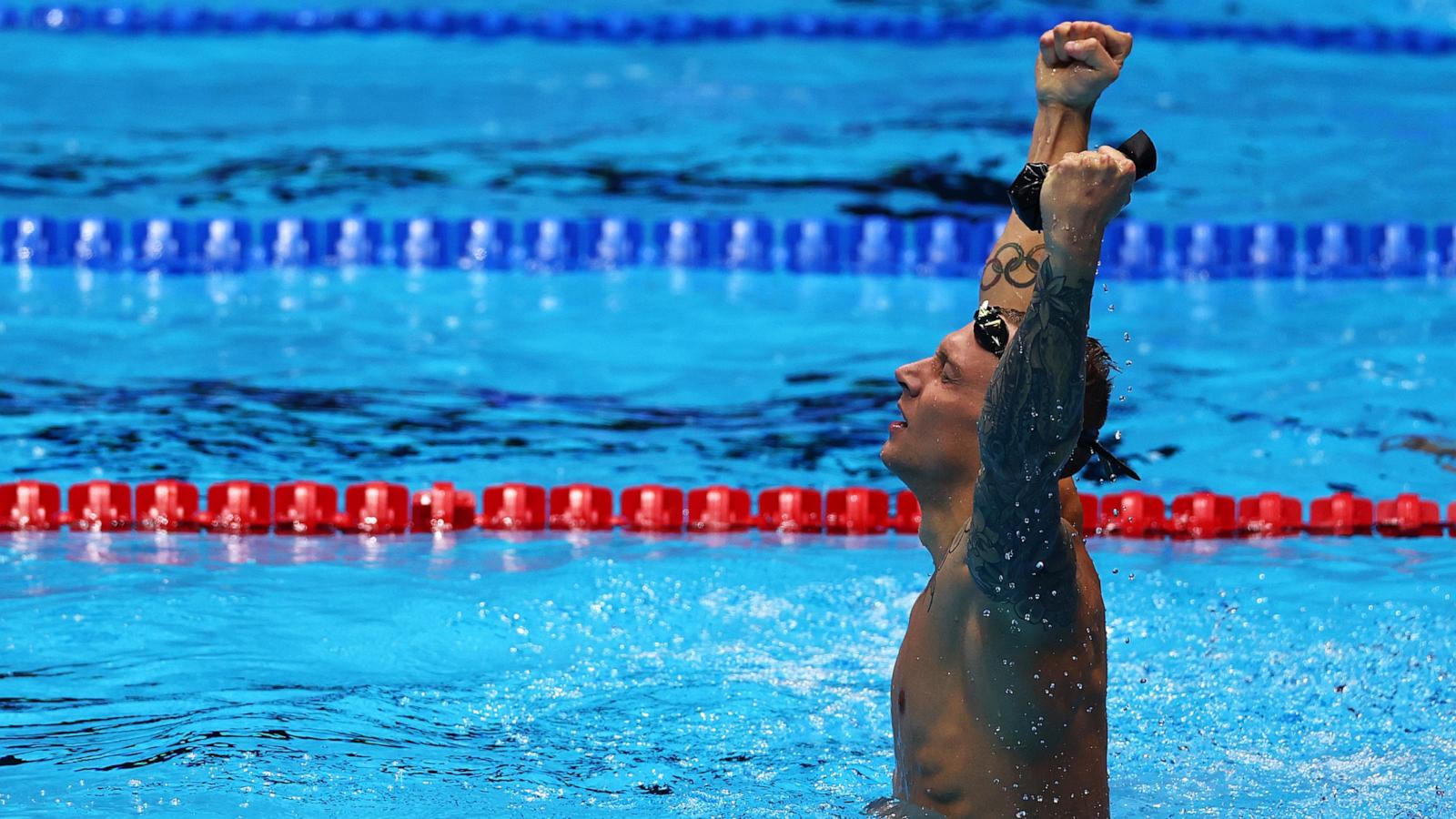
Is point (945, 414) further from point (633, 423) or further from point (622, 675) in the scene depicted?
point (633, 423)

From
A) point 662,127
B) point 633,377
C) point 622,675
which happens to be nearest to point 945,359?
point 622,675

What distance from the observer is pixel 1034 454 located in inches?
80.7

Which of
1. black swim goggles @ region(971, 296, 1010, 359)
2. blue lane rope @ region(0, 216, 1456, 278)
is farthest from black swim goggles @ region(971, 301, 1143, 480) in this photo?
blue lane rope @ region(0, 216, 1456, 278)

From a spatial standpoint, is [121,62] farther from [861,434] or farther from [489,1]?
[861,434]

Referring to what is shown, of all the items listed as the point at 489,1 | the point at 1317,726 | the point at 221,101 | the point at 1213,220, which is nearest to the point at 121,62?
the point at 221,101

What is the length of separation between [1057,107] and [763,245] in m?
5.27

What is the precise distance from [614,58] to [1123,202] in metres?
8.74

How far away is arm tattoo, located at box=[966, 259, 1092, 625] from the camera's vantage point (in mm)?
1964

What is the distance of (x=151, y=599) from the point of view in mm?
4168

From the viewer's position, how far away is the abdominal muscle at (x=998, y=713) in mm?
2330

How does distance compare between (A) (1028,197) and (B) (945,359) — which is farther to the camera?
(B) (945,359)

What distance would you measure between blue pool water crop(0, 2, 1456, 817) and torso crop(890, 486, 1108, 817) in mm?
807

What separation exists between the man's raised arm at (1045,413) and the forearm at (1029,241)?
481 millimetres

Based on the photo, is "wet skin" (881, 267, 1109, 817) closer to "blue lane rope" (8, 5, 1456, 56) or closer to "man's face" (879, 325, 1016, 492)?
"man's face" (879, 325, 1016, 492)
